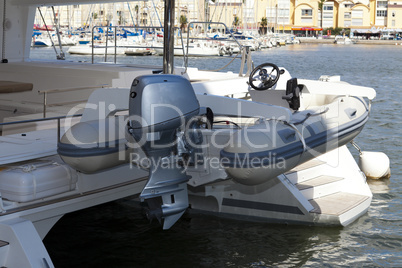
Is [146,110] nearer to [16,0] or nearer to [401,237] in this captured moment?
[401,237]

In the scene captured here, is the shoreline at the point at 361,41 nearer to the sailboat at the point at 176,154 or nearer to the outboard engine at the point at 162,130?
the sailboat at the point at 176,154

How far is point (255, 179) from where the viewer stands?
4.06 metres

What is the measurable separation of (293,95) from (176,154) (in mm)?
1817

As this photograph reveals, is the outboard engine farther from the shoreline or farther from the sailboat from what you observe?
the shoreline

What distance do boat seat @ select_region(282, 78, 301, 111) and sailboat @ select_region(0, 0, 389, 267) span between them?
0.01 m

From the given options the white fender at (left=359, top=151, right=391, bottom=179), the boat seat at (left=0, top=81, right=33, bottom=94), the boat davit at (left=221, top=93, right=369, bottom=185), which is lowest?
the white fender at (left=359, top=151, right=391, bottom=179)

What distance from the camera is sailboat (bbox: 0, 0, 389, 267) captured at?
3.98 m

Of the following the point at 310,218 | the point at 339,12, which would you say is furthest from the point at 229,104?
the point at 339,12

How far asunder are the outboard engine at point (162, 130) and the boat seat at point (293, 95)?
161cm

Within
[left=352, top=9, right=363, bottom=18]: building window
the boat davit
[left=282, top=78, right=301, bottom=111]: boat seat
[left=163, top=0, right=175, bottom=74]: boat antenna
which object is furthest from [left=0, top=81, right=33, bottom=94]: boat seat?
[left=352, top=9, right=363, bottom=18]: building window

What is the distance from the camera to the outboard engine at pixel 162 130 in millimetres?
3943

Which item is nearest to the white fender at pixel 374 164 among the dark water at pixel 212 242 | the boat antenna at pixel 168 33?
the dark water at pixel 212 242

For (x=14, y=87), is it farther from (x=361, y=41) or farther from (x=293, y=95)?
(x=361, y=41)

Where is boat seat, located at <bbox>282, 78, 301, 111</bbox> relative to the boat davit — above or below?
above
